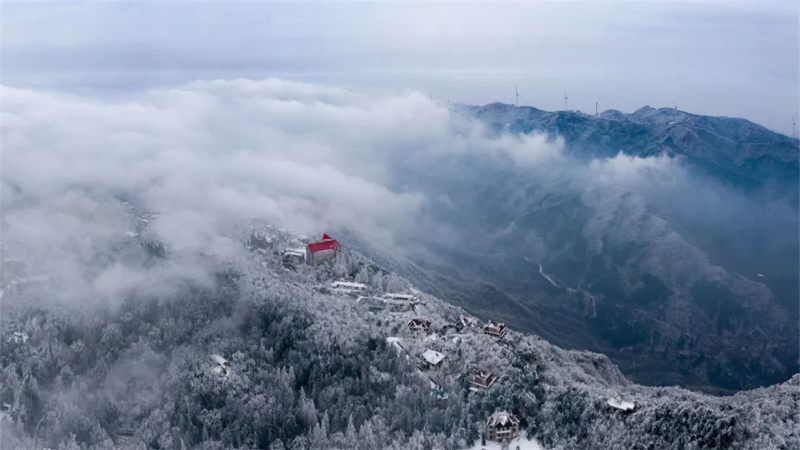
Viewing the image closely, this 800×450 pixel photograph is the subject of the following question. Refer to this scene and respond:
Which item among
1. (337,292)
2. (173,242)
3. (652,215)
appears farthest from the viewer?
(652,215)

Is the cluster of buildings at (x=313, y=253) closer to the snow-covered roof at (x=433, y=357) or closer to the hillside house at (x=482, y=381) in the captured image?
the snow-covered roof at (x=433, y=357)

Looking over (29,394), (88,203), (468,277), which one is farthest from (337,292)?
(468,277)

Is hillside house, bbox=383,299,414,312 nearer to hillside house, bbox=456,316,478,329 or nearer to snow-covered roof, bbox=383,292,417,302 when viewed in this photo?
snow-covered roof, bbox=383,292,417,302

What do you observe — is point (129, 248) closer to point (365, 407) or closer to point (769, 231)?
point (365, 407)

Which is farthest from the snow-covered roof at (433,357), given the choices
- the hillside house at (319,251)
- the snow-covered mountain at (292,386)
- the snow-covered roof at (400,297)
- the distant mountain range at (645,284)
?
the distant mountain range at (645,284)

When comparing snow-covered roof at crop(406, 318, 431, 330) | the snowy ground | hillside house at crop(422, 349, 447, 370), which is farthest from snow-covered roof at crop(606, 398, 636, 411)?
snow-covered roof at crop(406, 318, 431, 330)

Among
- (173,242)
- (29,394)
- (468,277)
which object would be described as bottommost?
(468,277)

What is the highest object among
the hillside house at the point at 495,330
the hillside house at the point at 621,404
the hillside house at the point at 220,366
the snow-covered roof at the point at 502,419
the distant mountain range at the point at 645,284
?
the hillside house at the point at 621,404
